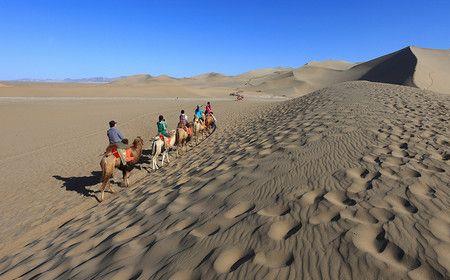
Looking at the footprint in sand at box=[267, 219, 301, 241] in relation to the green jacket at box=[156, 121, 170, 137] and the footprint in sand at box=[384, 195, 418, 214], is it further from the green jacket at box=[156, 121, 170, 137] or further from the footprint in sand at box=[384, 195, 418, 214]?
the green jacket at box=[156, 121, 170, 137]

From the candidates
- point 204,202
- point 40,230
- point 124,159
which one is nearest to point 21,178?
point 124,159

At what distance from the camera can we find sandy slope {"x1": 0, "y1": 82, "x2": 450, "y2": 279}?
358 cm

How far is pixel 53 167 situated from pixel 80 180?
2.84 meters

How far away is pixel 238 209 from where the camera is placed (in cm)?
511

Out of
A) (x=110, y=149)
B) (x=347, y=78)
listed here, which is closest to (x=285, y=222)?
(x=110, y=149)

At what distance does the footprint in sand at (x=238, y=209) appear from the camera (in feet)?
16.2

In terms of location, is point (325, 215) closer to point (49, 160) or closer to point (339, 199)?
point (339, 199)

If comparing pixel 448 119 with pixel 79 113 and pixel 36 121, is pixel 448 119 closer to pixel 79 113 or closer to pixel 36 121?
pixel 36 121

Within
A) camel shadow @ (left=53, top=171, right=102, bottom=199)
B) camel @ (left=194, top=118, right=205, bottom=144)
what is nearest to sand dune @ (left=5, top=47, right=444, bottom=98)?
camel @ (left=194, top=118, right=205, bottom=144)

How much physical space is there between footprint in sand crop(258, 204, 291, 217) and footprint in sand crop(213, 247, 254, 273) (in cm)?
83

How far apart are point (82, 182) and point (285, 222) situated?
385 inches

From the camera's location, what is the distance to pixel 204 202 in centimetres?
581

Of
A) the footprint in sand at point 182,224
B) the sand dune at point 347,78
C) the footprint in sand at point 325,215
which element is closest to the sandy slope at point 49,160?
the footprint in sand at point 182,224

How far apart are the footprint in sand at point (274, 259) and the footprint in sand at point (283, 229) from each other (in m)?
0.28
